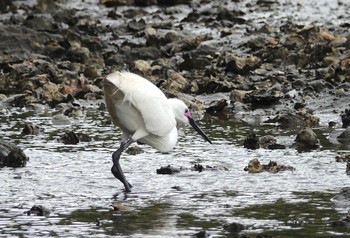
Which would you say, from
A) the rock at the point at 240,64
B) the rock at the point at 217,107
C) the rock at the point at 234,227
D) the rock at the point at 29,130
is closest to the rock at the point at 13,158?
the rock at the point at 29,130

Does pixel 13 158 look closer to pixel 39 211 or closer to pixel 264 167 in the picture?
pixel 39 211

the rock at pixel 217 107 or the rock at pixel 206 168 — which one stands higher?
the rock at pixel 206 168

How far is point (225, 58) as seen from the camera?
1855 centimetres

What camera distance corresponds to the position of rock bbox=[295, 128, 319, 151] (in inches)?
478

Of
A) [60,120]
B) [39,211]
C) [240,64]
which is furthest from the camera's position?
[240,64]

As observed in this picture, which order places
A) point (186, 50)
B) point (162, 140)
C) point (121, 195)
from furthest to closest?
point (186, 50) < point (162, 140) < point (121, 195)

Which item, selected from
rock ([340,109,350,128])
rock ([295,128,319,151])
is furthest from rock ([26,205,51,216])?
rock ([340,109,350,128])

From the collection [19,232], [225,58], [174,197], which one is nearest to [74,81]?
[225,58]

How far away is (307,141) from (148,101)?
2693 millimetres

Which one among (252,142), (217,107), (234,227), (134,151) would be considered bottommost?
(217,107)

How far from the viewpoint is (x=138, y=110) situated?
10297 millimetres

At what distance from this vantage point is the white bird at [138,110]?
10211 millimetres

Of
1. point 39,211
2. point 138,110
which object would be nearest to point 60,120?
point 138,110

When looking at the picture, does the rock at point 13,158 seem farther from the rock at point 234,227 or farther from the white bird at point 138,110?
the rock at point 234,227
